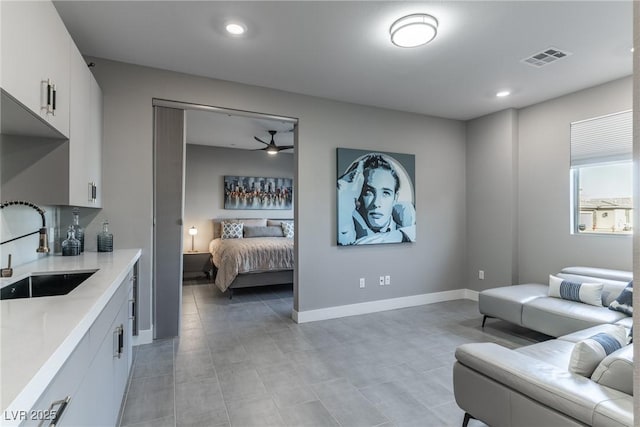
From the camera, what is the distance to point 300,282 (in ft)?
12.6

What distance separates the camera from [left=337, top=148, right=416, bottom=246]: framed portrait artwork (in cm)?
409

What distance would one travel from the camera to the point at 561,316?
294 cm

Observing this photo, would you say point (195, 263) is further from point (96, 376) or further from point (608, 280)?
point (608, 280)

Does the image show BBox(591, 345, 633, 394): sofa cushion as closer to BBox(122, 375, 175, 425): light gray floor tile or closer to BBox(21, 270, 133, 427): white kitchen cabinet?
BBox(21, 270, 133, 427): white kitchen cabinet

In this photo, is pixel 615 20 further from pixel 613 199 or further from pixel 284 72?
pixel 284 72

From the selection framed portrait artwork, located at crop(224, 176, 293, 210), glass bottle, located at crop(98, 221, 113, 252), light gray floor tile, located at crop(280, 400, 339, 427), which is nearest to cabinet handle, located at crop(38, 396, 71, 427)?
light gray floor tile, located at crop(280, 400, 339, 427)

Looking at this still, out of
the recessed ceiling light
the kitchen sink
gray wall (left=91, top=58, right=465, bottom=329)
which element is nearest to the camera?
the kitchen sink

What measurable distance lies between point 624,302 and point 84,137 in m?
4.62

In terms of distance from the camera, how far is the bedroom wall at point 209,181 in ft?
22.5

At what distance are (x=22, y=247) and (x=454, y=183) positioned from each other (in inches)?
195

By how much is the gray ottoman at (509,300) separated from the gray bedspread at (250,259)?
2876 mm

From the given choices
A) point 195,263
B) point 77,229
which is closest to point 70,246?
point 77,229

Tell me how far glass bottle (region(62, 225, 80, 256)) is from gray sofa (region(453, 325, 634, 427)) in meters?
2.91

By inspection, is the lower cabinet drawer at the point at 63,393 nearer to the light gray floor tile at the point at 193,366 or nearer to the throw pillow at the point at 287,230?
the light gray floor tile at the point at 193,366
